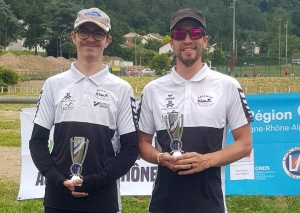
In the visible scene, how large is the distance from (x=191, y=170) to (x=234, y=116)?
0.49 metres

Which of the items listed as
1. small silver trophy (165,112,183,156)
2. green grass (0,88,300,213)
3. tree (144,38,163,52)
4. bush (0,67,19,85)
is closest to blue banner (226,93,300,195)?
green grass (0,88,300,213)

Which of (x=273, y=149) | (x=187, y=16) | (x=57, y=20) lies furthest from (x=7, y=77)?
(x=57, y=20)

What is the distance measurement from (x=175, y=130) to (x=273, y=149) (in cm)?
366

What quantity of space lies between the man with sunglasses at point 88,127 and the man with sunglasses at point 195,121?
0.66 ft

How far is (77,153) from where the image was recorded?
3277 millimetres

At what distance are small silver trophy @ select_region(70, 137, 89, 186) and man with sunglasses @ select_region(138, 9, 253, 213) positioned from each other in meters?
0.47

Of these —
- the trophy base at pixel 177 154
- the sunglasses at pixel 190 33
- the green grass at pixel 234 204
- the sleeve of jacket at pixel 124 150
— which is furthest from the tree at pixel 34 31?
the trophy base at pixel 177 154

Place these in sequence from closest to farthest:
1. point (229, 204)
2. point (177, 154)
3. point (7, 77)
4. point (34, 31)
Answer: point (177, 154) → point (229, 204) → point (7, 77) → point (34, 31)

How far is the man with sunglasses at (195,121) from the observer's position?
338 cm

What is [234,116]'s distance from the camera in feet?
11.3

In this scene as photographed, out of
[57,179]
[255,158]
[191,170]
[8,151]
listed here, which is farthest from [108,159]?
[8,151]

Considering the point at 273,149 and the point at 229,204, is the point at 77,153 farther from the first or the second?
the point at 273,149

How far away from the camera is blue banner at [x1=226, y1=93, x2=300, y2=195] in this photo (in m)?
6.57

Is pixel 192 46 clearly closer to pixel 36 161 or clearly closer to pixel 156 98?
pixel 156 98
